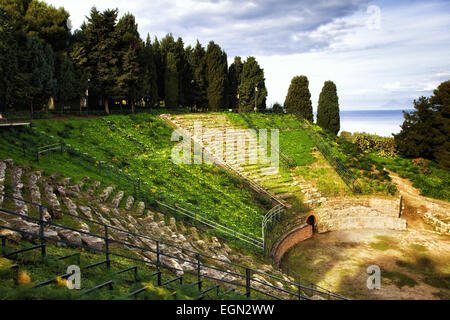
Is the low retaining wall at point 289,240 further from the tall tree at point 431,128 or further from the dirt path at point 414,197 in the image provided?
the tall tree at point 431,128

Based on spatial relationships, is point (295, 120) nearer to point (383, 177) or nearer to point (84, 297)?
point (383, 177)

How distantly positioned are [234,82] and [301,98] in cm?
1601

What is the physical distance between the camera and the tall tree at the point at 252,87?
55.9m

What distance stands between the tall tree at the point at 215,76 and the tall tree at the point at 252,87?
4.36m

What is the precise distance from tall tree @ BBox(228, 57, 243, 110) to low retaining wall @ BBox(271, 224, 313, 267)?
40699 mm

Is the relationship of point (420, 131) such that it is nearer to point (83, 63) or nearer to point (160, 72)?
point (160, 72)

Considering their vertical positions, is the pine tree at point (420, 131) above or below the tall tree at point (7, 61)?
below

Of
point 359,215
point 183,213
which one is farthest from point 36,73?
point 359,215

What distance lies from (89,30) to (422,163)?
41.3 metres

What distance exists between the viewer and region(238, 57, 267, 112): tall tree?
5588 cm

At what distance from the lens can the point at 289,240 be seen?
72.1 feet

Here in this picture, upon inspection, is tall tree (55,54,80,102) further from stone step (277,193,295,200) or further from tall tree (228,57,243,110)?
tall tree (228,57,243,110)

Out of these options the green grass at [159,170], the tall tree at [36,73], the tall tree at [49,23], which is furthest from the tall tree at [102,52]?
the green grass at [159,170]
